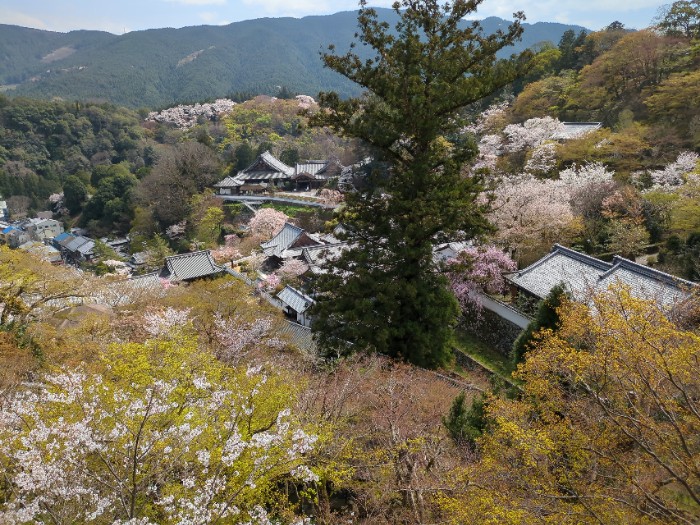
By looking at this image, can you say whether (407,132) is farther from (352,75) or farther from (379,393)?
(379,393)

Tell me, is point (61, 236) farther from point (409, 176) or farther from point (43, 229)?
point (409, 176)

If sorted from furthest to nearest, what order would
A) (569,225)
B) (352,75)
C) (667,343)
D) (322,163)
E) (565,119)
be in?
(322,163)
(565,119)
(569,225)
(352,75)
(667,343)

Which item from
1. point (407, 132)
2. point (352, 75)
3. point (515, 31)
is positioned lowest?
point (407, 132)

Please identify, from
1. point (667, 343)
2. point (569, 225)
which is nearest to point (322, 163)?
point (569, 225)

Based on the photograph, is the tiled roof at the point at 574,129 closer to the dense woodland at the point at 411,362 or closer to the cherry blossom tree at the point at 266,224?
the dense woodland at the point at 411,362

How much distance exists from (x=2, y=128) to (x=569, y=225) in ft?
237

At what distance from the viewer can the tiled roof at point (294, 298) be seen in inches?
718

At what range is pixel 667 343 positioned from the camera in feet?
15.3

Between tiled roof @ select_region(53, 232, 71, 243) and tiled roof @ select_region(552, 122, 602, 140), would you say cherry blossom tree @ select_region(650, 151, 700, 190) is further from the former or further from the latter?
tiled roof @ select_region(53, 232, 71, 243)

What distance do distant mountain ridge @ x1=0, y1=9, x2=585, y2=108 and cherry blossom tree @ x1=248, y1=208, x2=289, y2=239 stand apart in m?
70.4

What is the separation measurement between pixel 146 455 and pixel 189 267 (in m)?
20.2

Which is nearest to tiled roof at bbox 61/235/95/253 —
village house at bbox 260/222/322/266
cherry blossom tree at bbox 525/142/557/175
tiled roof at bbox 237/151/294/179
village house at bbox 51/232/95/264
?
village house at bbox 51/232/95/264

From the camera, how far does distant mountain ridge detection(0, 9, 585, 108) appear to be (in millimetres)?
109312

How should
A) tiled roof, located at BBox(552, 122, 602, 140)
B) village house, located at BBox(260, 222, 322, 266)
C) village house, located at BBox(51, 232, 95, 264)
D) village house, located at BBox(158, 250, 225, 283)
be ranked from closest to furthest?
village house, located at BBox(158, 250, 225, 283), village house, located at BBox(260, 222, 322, 266), tiled roof, located at BBox(552, 122, 602, 140), village house, located at BBox(51, 232, 95, 264)
